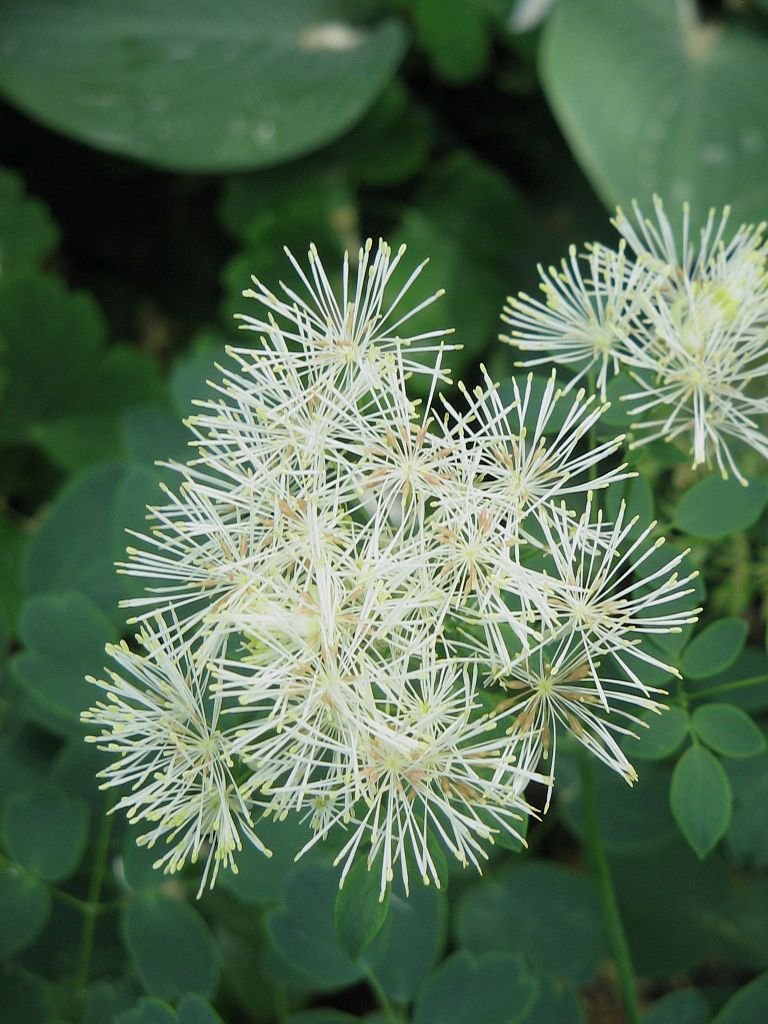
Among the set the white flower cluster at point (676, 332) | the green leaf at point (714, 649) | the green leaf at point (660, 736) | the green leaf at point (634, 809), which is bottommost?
the green leaf at point (634, 809)

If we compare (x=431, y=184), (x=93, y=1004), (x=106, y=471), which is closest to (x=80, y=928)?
(x=93, y=1004)

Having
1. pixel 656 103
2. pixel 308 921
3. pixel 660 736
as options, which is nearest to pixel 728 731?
pixel 660 736

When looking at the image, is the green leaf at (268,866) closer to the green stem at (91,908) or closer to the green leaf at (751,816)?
the green stem at (91,908)

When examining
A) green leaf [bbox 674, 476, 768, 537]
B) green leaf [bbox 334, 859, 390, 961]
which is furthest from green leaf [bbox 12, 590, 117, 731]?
green leaf [bbox 674, 476, 768, 537]

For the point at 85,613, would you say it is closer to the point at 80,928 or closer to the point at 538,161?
the point at 80,928

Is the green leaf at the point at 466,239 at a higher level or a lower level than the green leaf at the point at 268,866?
higher

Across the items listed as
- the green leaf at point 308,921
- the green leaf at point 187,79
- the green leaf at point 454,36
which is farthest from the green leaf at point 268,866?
the green leaf at point 454,36
